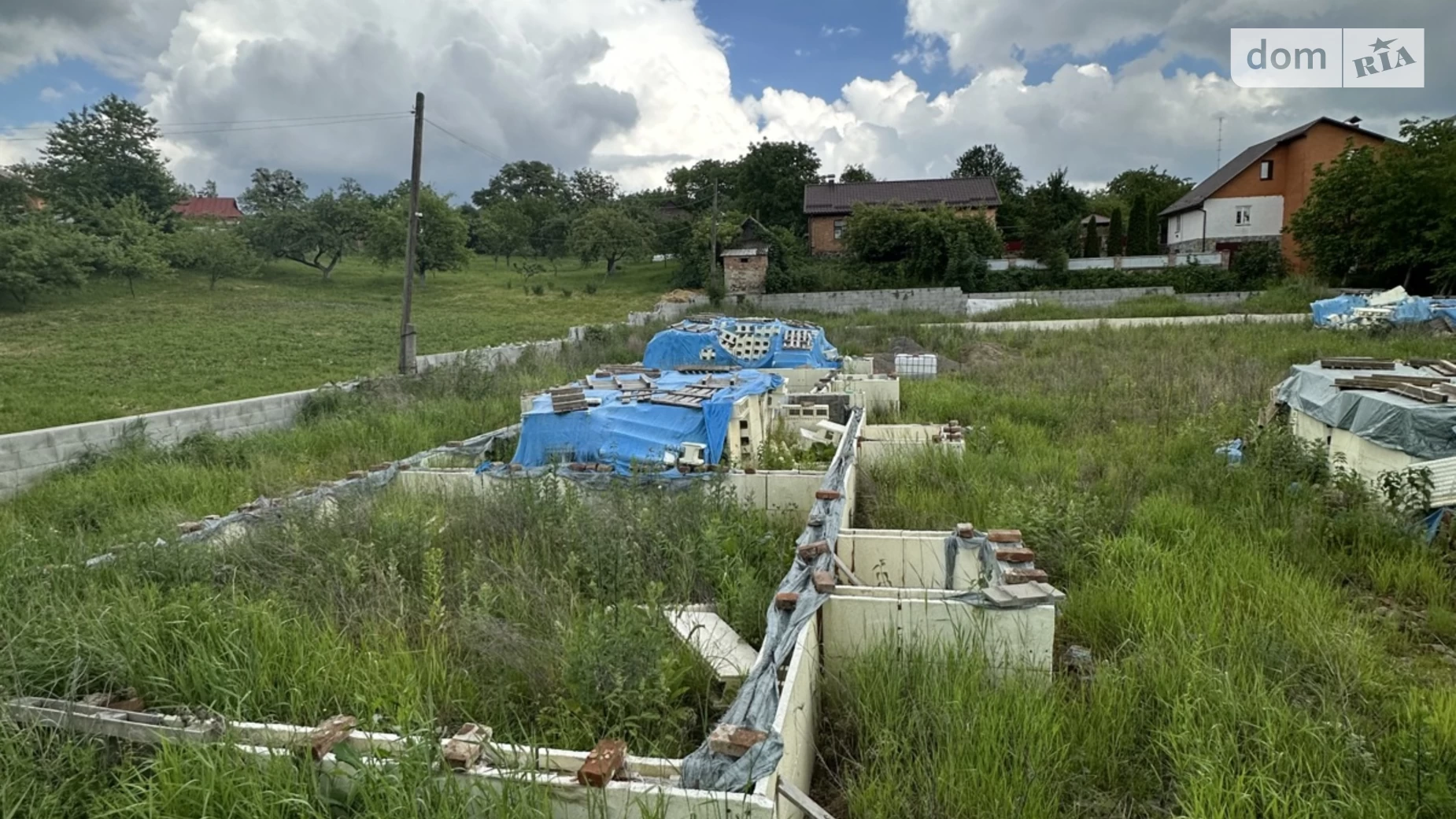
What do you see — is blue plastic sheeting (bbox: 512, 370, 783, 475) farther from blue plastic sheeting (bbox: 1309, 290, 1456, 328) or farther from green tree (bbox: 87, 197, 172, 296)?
green tree (bbox: 87, 197, 172, 296)

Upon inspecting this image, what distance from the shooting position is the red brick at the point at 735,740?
200cm

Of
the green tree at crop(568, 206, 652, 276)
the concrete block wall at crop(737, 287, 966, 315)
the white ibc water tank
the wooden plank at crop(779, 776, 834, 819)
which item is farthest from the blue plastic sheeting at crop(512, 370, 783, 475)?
the green tree at crop(568, 206, 652, 276)

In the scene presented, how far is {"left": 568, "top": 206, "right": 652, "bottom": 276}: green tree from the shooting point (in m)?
36.7

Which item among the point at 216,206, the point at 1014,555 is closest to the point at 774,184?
the point at 1014,555

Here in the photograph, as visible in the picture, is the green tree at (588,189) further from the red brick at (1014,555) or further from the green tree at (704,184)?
the red brick at (1014,555)

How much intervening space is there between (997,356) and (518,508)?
446 inches

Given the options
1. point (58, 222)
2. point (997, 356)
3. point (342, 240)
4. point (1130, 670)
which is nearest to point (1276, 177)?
point (997, 356)

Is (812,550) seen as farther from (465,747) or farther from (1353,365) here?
(1353,365)

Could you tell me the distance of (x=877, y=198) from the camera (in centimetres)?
3600

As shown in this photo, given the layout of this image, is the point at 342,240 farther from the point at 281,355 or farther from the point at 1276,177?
the point at 1276,177

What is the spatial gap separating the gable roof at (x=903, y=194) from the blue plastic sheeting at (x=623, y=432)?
2998cm

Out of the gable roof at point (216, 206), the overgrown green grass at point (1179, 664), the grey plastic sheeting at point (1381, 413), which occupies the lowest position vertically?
the overgrown green grass at point (1179, 664)

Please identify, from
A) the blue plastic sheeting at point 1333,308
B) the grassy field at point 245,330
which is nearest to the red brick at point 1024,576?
the grassy field at point 245,330

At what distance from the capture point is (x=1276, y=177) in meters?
28.9
